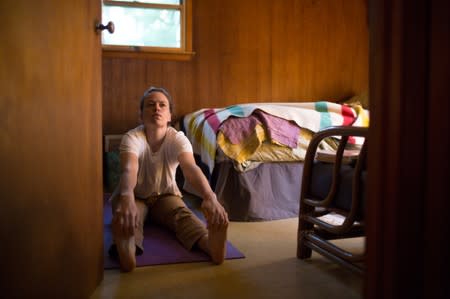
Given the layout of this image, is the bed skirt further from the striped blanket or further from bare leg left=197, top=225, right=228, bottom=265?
bare leg left=197, top=225, right=228, bottom=265

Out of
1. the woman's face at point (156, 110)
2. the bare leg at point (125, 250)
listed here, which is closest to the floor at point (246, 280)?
the bare leg at point (125, 250)

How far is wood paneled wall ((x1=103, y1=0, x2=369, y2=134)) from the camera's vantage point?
3945 mm

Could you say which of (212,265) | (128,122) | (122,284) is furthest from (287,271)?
(128,122)

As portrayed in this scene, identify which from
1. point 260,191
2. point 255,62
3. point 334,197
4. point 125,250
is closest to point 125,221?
point 125,250

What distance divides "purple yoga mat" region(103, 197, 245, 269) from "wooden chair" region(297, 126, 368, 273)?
0.31 m

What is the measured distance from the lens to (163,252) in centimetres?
179

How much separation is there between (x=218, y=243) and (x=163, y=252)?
11.6 inches

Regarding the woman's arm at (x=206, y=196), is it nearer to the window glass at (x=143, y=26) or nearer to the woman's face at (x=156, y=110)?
the woman's face at (x=156, y=110)

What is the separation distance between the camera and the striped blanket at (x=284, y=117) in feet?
8.53
